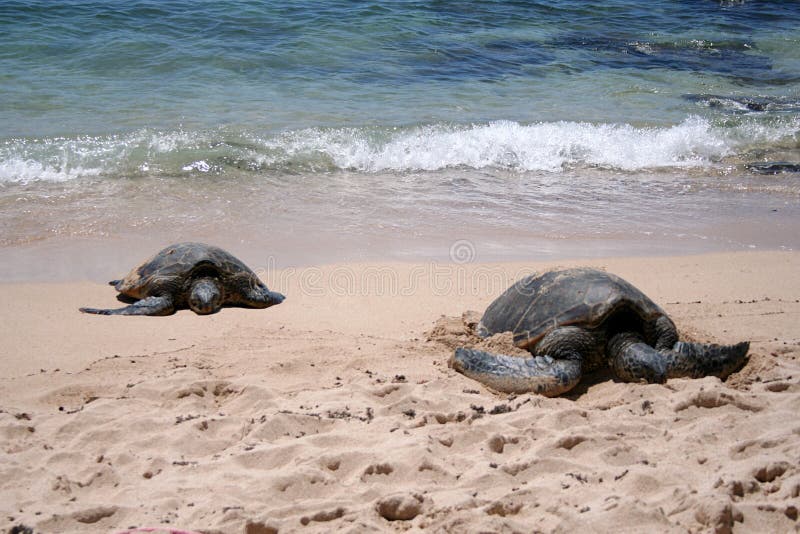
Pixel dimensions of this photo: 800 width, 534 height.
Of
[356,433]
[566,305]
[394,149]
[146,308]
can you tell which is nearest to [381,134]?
[394,149]

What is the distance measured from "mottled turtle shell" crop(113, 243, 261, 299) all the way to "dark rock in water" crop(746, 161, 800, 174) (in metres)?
7.81

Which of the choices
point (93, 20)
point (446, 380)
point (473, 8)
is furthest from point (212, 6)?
point (446, 380)

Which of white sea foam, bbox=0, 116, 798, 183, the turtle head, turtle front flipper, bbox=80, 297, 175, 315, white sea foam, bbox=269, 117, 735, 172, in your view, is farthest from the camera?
white sea foam, bbox=269, 117, 735, 172

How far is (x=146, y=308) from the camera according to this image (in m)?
5.18

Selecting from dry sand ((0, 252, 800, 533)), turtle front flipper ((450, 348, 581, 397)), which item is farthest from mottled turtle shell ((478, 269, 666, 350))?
dry sand ((0, 252, 800, 533))

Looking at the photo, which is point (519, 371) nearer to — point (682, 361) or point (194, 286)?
point (682, 361)

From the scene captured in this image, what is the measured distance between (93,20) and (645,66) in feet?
37.9

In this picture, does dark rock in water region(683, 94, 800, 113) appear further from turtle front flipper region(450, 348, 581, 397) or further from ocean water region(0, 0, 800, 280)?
turtle front flipper region(450, 348, 581, 397)

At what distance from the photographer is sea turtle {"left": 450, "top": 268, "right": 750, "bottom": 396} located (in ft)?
13.1

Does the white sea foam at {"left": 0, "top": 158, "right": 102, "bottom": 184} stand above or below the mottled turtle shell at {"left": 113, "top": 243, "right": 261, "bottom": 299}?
above

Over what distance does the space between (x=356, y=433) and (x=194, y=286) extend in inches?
100

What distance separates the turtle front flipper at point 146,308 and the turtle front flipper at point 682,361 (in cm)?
324

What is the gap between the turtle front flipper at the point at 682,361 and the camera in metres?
3.98

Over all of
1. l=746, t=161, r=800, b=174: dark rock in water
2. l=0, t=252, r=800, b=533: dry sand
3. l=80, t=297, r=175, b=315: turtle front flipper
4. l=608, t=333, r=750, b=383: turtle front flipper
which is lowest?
l=80, t=297, r=175, b=315: turtle front flipper
